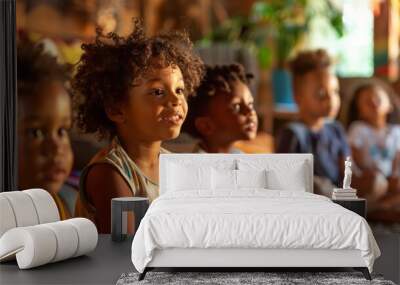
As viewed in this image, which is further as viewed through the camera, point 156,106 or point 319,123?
point 319,123

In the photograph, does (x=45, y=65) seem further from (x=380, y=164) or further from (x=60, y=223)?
(x=380, y=164)

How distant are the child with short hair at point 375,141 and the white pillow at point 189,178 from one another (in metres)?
1.92

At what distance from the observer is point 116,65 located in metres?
7.89

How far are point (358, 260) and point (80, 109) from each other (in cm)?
395

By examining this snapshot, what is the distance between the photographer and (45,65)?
801 cm

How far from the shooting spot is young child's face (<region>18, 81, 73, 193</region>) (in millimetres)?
8000

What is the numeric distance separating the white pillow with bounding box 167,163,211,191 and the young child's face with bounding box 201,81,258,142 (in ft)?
3.00

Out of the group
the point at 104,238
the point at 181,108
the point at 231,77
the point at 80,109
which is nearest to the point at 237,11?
the point at 231,77

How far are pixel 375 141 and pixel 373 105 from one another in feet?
1.35

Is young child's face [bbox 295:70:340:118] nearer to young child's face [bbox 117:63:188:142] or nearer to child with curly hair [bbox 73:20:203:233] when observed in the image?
child with curly hair [bbox 73:20:203:233]

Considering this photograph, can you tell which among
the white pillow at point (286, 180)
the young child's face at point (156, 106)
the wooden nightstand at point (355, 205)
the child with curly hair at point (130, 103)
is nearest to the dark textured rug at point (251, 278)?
the wooden nightstand at point (355, 205)

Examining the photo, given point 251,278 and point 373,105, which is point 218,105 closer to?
point 373,105

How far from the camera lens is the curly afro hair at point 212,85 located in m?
7.93

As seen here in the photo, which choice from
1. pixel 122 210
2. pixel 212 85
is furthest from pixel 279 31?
pixel 122 210
